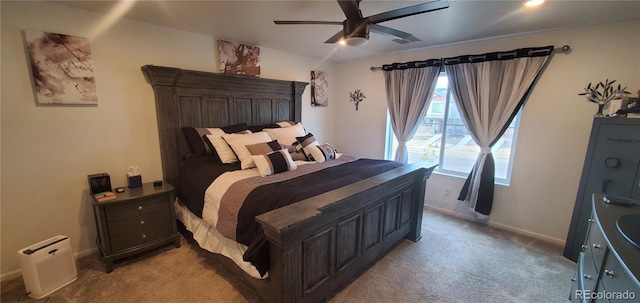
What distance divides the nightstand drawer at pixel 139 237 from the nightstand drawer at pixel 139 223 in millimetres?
34

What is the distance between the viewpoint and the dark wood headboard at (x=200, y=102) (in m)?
2.57

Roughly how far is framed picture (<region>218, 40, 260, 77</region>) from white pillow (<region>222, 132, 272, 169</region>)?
3.03ft

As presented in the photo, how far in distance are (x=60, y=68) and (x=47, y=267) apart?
157cm

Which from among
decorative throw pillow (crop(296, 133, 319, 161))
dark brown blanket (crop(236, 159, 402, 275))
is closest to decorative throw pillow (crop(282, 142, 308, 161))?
decorative throw pillow (crop(296, 133, 319, 161))

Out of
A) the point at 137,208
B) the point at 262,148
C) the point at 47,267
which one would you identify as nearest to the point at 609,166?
the point at 262,148

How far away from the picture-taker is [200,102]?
284 cm

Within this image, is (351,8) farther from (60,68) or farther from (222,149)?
(60,68)

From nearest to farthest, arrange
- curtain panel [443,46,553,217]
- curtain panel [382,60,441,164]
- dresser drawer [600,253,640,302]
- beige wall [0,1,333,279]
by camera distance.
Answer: dresser drawer [600,253,640,302]
beige wall [0,1,333,279]
curtain panel [443,46,553,217]
curtain panel [382,60,441,164]

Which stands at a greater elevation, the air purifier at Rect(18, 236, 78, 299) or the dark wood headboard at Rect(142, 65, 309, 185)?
the dark wood headboard at Rect(142, 65, 309, 185)

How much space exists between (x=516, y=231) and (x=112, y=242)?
4.19m

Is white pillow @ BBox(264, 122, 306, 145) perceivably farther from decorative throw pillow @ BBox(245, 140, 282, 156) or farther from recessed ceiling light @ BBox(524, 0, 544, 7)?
recessed ceiling light @ BBox(524, 0, 544, 7)

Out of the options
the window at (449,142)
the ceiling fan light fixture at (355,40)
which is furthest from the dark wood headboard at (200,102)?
the window at (449,142)

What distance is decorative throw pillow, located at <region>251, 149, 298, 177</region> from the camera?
7.38 ft

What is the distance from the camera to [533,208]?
2.84m
